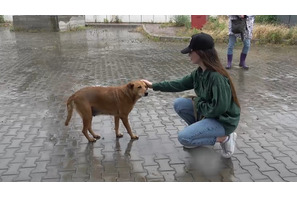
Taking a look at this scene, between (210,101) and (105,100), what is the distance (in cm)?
147

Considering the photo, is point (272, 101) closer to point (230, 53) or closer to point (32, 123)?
point (230, 53)

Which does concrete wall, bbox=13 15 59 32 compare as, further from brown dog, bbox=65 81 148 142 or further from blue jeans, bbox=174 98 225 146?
blue jeans, bbox=174 98 225 146

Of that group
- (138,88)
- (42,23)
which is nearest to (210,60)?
(138,88)

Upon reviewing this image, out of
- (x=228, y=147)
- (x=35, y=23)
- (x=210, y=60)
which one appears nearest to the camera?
(x=210, y=60)

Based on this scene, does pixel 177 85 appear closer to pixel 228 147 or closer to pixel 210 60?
pixel 210 60

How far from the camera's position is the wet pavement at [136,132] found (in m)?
3.76

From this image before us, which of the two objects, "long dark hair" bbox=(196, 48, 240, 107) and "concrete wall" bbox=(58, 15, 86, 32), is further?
"concrete wall" bbox=(58, 15, 86, 32)

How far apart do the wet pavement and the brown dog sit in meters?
0.47

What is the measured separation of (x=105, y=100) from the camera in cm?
437

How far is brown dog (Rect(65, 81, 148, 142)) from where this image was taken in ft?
14.1

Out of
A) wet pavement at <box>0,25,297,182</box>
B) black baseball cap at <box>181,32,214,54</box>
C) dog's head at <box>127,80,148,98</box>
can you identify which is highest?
black baseball cap at <box>181,32,214,54</box>

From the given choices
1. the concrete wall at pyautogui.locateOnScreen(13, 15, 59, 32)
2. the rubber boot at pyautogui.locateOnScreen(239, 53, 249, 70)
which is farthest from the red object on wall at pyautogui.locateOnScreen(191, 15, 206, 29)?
the concrete wall at pyautogui.locateOnScreen(13, 15, 59, 32)

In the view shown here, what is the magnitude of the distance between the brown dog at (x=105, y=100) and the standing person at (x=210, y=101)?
0.80 m

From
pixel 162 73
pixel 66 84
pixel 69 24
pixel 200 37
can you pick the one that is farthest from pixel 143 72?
pixel 69 24
